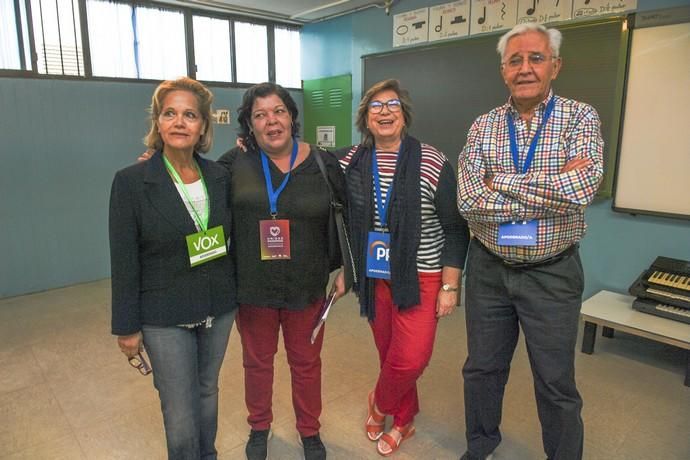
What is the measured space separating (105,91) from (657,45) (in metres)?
4.16

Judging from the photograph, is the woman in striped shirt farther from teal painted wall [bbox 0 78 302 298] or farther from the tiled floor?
teal painted wall [bbox 0 78 302 298]

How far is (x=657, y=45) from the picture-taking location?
9.32 feet

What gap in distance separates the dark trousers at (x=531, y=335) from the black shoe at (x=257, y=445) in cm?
84

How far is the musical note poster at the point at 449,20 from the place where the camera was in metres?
3.75

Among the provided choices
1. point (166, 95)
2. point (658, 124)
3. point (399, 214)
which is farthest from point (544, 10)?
point (166, 95)

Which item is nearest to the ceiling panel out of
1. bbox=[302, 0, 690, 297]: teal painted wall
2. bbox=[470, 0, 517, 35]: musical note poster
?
bbox=[302, 0, 690, 297]: teal painted wall

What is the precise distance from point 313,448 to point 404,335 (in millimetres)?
620

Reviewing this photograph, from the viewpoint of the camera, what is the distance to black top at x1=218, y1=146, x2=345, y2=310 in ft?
5.62

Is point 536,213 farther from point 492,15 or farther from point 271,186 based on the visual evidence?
point 492,15

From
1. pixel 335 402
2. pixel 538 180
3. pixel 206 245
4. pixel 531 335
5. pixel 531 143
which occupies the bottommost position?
pixel 335 402

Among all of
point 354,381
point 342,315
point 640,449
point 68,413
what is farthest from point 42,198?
point 640,449

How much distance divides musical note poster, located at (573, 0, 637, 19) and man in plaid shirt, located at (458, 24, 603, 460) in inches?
73.1

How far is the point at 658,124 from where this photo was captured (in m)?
2.90

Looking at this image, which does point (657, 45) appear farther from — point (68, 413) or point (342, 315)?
point (68, 413)
